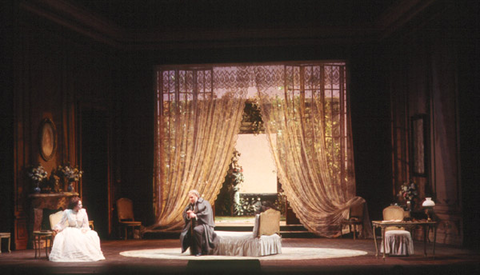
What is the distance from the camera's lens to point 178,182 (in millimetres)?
12133

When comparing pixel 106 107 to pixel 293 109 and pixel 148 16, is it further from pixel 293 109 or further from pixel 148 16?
pixel 293 109

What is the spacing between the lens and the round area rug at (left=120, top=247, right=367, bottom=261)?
860 centimetres

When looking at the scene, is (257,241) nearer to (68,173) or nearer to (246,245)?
(246,245)

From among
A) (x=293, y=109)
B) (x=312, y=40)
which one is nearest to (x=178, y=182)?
(x=293, y=109)

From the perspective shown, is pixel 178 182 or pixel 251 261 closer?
pixel 251 261

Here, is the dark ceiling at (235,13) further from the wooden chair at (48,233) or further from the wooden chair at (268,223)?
the wooden chair at (268,223)

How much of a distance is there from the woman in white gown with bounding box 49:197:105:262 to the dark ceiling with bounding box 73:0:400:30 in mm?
3899

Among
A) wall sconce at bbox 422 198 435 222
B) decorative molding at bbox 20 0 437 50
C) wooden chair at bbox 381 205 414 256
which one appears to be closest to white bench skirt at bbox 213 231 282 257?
wooden chair at bbox 381 205 414 256

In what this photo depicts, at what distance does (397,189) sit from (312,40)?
3.26 metres

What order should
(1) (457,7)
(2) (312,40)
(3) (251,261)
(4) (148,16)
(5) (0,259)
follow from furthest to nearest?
(2) (312,40)
(4) (148,16)
(1) (457,7)
(5) (0,259)
(3) (251,261)

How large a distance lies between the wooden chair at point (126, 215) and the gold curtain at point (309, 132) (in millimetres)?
2945

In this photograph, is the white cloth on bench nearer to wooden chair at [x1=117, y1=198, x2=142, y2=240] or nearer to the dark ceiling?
wooden chair at [x1=117, y1=198, x2=142, y2=240]

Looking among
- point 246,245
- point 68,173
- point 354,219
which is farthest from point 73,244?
point 354,219

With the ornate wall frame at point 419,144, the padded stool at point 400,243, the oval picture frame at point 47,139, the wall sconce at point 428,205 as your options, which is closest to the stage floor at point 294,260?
the padded stool at point 400,243
